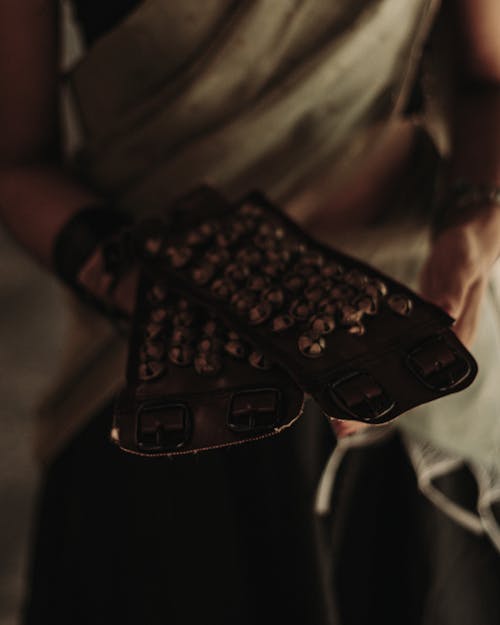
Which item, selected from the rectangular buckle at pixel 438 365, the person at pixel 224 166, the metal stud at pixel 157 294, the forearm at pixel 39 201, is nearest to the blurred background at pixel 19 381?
the person at pixel 224 166

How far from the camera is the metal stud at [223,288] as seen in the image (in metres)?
0.40

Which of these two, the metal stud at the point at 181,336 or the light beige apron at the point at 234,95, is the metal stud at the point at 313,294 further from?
the light beige apron at the point at 234,95

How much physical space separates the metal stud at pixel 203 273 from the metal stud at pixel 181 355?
52 millimetres

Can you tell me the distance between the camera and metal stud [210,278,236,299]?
40 cm

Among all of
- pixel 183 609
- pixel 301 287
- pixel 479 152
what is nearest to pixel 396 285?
pixel 301 287

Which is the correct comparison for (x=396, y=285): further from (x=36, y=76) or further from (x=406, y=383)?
(x=36, y=76)

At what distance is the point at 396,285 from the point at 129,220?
12.0 inches

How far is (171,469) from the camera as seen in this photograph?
578mm

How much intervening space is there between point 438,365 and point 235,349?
115mm

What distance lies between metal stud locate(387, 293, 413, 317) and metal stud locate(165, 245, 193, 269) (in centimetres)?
14

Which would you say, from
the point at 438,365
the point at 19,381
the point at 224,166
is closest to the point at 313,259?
the point at 438,365

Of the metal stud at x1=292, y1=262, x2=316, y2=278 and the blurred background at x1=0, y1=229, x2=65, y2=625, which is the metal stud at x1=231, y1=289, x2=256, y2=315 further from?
the blurred background at x1=0, y1=229, x2=65, y2=625

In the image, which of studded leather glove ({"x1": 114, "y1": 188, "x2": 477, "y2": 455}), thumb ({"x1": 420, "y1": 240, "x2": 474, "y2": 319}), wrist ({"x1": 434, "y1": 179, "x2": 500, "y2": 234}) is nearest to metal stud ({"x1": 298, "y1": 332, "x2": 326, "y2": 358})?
studded leather glove ({"x1": 114, "y1": 188, "x2": 477, "y2": 455})

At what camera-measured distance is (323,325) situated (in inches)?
14.4
